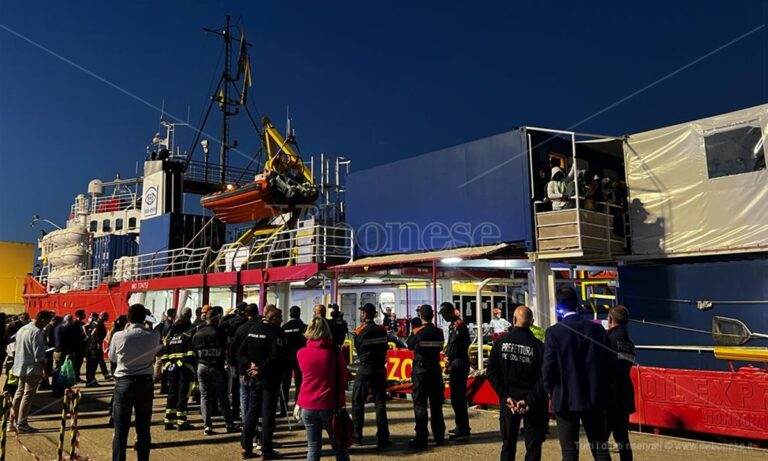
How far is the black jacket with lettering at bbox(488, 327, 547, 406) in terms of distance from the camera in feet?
17.6

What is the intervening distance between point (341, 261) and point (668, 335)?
8173mm

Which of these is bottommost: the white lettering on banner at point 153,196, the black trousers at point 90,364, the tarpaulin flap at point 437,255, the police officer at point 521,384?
the black trousers at point 90,364

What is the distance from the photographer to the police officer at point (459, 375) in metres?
7.93

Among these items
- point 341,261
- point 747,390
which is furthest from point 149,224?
point 747,390

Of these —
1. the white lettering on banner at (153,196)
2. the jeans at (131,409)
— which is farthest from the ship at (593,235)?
the white lettering on banner at (153,196)

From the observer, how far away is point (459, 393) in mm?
7945

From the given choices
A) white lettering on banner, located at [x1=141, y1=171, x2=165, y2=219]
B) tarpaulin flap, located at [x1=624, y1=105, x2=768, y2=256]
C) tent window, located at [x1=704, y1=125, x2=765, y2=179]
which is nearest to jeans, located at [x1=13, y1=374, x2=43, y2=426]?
tarpaulin flap, located at [x1=624, y1=105, x2=768, y2=256]

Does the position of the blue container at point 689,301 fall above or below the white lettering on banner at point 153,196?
below

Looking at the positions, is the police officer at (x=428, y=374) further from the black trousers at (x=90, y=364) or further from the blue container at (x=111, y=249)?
the blue container at (x=111, y=249)

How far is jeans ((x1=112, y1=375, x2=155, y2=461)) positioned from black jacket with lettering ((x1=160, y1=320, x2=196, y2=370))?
2546 millimetres

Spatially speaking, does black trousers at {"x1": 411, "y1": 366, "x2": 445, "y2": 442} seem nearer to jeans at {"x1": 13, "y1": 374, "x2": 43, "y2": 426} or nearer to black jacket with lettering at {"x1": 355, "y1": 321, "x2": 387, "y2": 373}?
black jacket with lettering at {"x1": 355, "y1": 321, "x2": 387, "y2": 373}

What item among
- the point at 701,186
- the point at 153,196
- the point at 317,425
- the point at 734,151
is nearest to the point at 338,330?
the point at 317,425

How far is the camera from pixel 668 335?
1118 centimetres

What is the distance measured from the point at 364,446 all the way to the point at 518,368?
316 centimetres
